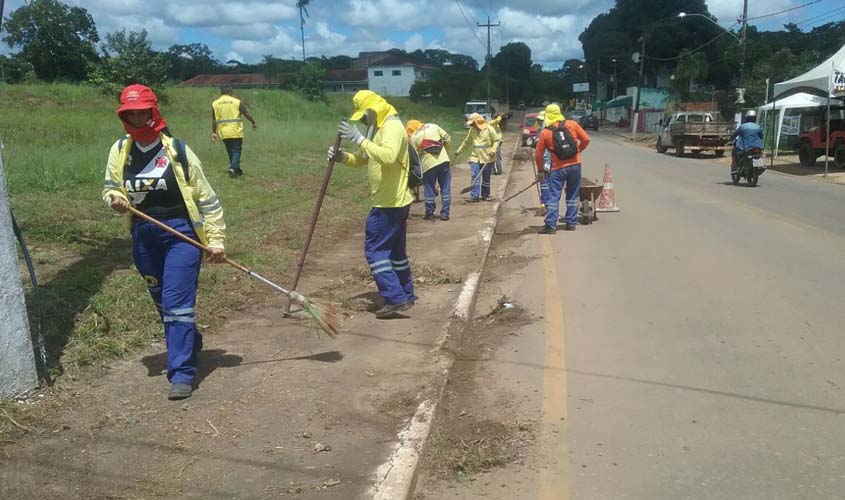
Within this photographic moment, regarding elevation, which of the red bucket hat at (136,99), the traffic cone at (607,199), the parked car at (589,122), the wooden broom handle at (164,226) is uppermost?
the red bucket hat at (136,99)

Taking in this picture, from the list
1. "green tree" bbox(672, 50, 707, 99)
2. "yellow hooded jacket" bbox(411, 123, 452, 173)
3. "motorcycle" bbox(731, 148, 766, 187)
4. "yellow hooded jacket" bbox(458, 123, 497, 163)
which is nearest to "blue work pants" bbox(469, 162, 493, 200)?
"yellow hooded jacket" bbox(458, 123, 497, 163)

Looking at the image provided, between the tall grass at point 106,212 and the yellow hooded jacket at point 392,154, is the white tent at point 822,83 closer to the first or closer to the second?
the tall grass at point 106,212

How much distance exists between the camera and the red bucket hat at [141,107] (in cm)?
416

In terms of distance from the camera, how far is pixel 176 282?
4402 millimetres

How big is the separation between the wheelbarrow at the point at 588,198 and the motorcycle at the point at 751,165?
284 inches

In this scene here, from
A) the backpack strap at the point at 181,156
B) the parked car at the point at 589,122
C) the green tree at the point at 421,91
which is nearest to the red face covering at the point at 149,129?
the backpack strap at the point at 181,156

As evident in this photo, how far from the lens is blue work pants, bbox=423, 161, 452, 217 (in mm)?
11281

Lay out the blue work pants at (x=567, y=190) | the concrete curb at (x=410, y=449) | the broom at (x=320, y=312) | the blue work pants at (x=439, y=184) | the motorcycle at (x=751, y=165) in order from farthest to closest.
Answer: the motorcycle at (x=751, y=165) < the blue work pants at (x=439, y=184) < the blue work pants at (x=567, y=190) < the broom at (x=320, y=312) < the concrete curb at (x=410, y=449)

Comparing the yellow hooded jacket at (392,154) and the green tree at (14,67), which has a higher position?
the green tree at (14,67)

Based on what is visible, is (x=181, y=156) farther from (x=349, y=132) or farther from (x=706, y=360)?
(x=706, y=360)

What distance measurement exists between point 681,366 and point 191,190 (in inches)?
139

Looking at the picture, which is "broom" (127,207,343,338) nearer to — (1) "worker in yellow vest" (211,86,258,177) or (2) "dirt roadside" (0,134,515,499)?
(2) "dirt roadside" (0,134,515,499)

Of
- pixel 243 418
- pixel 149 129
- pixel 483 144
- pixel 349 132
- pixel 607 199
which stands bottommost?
pixel 607 199

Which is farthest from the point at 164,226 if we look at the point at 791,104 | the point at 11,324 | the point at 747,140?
the point at 791,104
